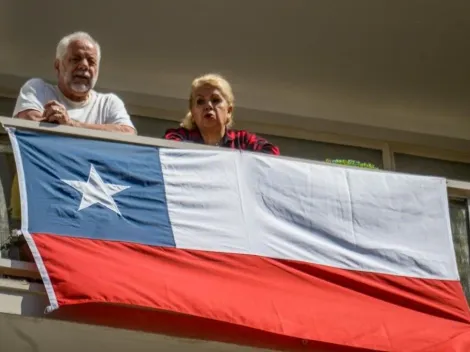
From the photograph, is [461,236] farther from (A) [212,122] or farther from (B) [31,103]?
(B) [31,103]

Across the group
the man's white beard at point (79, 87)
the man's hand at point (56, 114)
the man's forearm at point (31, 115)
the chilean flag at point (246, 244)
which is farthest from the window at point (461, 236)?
the man's forearm at point (31, 115)

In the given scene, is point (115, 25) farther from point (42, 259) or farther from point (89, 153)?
point (42, 259)

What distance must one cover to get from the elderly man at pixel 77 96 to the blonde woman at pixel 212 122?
0.40 metres

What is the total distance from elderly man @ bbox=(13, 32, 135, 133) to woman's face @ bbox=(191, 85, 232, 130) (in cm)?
45

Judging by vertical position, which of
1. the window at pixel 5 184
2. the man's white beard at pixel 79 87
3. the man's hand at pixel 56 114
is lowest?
the window at pixel 5 184

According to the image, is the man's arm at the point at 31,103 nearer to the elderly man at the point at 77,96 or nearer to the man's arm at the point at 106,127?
the elderly man at the point at 77,96

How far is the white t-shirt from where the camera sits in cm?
789

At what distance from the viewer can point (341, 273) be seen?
7.73 meters

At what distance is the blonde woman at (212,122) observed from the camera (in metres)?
8.16

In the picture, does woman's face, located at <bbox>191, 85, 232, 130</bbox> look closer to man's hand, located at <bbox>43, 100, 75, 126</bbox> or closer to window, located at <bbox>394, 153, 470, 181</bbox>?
man's hand, located at <bbox>43, 100, 75, 126</bbox>

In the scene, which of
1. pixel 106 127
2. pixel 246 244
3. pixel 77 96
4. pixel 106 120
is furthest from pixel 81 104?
pixel 246 244

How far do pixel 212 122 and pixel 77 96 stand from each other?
0.84 m

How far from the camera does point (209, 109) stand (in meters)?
8.14

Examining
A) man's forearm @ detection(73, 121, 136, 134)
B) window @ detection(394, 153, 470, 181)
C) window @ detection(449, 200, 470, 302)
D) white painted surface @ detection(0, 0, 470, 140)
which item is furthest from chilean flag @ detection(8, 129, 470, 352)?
window @ detection(394, 153, 470, 181)
